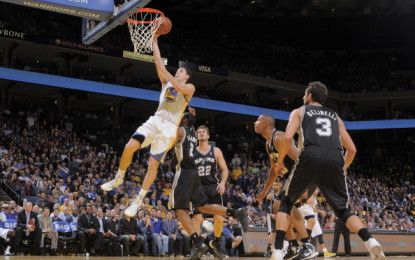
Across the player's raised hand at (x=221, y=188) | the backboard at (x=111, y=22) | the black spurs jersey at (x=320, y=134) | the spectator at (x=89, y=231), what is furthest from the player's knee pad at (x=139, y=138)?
the spectator at (x=89, y=231)

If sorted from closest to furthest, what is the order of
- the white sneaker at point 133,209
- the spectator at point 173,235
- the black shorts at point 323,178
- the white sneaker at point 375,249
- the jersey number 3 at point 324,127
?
the white sneaker at point 375,249 < the black shorts at point 323,178 < the jersey number 3 at point 324,127 < the white sneaker at point 133,209 < the spectator at point 173,235

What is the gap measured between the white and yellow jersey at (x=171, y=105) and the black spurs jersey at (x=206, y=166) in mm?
1787

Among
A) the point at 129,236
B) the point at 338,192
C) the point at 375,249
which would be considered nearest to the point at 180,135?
the point at 338,192

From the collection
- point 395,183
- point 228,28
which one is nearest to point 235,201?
point 395,183

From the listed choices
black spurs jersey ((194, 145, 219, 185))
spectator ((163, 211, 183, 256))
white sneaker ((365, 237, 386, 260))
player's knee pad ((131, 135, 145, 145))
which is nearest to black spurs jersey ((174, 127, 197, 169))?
player's knee pad ((131, 135, 145, 145))

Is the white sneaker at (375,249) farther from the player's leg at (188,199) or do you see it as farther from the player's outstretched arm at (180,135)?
the player's outstretched arm at (180,135)

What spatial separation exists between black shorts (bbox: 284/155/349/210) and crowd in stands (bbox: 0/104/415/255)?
17.6ft

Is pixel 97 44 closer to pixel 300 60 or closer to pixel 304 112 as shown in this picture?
pixel 300 60

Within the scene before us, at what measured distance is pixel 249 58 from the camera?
38.6m

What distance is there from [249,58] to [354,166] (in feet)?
34.5

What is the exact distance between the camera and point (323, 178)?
6602 millimetres

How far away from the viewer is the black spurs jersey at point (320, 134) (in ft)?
21.7

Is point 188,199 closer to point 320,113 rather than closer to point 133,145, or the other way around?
point 133,145

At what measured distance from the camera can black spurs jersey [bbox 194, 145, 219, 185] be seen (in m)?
10.2
